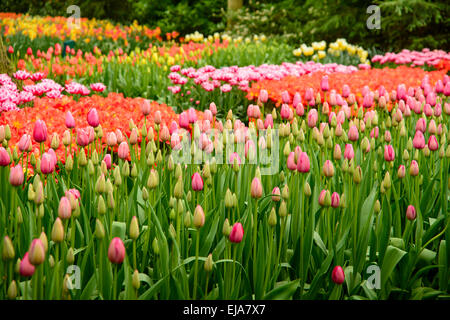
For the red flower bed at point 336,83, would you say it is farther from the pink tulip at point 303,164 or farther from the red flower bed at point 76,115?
the pink tulip at point 303,164

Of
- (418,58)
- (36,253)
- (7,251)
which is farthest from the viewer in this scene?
(418,58)

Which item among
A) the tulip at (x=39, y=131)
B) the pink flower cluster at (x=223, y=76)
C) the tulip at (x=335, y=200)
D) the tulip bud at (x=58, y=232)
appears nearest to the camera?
the tulip bud at (x=58, y=232)

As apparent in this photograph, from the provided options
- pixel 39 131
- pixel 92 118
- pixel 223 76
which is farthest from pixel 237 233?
pixel 223 76

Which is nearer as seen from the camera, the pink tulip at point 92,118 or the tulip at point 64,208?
the tulip at point 64,208

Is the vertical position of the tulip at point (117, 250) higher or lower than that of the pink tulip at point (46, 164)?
lower

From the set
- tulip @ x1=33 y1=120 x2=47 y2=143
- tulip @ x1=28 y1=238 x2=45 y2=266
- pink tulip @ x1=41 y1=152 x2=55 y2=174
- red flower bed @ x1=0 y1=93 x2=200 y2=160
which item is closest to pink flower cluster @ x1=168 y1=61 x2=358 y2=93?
red flower bed @ x1=0 y1=93 x2=200 y2=160

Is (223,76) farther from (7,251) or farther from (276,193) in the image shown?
(7,251)

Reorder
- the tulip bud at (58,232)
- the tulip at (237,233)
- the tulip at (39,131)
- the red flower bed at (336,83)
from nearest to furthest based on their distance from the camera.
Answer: the tulip bud at (58,232)
the tulip at (237,233)
the tulip at (39,131)
the red flower bed at (336,83)

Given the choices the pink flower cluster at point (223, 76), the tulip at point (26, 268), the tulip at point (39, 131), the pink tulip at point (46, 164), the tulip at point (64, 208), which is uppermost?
the pink flower cluster at point (223, 76)

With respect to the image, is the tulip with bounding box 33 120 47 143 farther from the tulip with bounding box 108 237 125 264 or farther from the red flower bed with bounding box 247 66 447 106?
the red flower bed with bounding box 247 66 447 106

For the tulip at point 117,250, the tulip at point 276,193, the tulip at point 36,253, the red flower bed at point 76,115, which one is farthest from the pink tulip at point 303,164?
the red flower bed at point 76,115

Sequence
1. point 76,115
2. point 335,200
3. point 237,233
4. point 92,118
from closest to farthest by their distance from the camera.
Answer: point 237,233 < point 335,200 < point 92,118 < point 76,115
